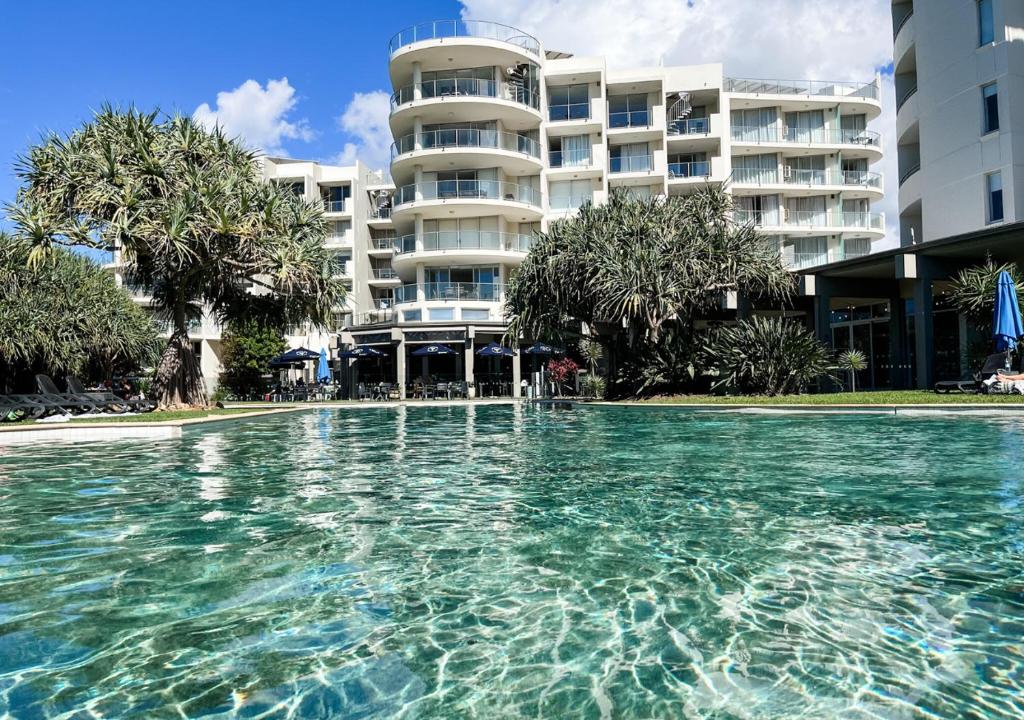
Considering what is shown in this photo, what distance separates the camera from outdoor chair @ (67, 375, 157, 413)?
2012 centimetres

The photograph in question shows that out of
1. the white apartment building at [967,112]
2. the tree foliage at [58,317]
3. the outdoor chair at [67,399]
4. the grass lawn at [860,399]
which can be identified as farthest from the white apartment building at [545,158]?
the outdoor chair at [67,399]

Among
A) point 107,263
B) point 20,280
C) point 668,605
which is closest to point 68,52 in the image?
point 20,280

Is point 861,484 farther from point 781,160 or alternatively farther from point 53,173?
point 781,160

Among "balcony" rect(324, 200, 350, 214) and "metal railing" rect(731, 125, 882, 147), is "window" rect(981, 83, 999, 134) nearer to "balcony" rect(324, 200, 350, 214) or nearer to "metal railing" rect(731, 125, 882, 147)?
"metal railing" rect(731, 125, 882, 147)

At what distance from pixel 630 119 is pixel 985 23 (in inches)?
878

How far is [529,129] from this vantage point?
4159 cm

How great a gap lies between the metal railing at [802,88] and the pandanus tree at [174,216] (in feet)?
107

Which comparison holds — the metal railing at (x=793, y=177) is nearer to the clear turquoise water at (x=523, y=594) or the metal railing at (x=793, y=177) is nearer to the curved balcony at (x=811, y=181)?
the curved balcony at (x=811, y=181)

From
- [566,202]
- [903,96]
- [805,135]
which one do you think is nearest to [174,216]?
[566,202]

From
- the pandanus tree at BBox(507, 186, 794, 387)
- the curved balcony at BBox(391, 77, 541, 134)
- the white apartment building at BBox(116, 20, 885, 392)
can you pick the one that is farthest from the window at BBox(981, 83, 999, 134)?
the curved balcony at BBox(391, 77, 541, 134)

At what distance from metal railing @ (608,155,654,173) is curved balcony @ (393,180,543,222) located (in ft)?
21.3

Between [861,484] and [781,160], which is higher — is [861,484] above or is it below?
below

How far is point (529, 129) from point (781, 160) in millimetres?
16500

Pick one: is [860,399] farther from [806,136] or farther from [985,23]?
[806,136]
